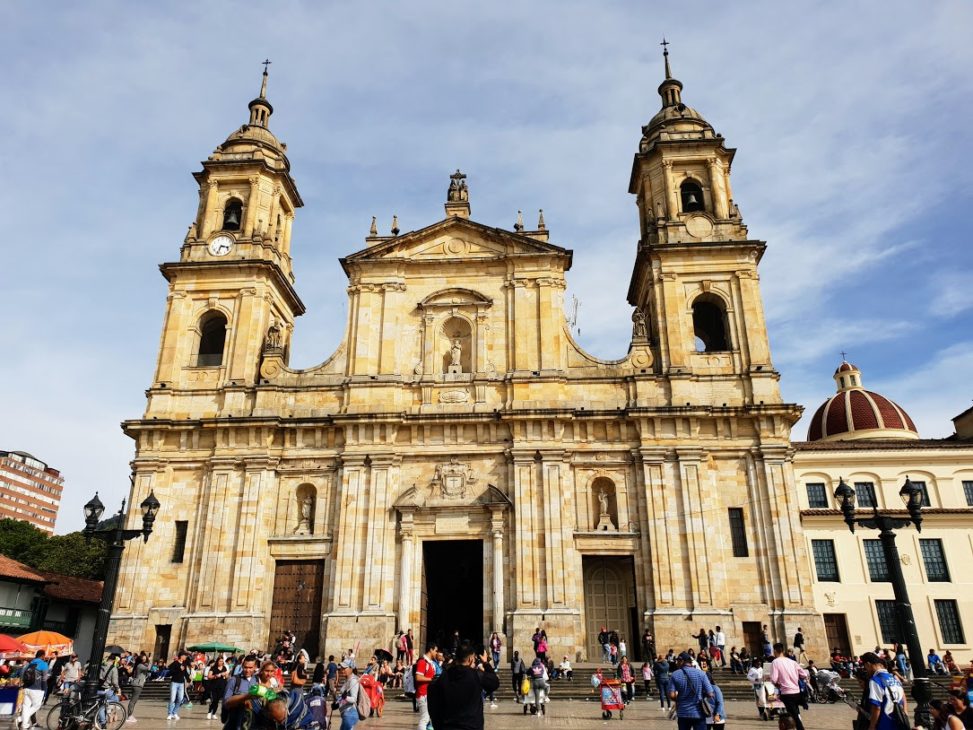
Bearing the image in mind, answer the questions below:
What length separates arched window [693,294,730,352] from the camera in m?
32.6

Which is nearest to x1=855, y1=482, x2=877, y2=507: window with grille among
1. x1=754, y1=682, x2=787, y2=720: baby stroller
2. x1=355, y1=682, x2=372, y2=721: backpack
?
x1=754, y1=682, x2=787, y2=720: baby stroller

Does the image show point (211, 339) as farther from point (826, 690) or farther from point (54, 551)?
point (826, 690)

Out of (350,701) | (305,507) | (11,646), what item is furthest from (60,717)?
(11,646)

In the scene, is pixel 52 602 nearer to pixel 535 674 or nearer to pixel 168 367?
A: pixel 168 367

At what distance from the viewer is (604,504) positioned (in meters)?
28.4

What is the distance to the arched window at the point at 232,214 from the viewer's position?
35062mm

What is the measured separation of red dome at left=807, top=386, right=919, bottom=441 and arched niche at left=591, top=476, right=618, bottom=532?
22518 millimetres

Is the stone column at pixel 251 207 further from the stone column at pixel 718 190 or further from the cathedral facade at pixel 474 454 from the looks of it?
the stone column at pixel 718 190

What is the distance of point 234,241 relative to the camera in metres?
33.8

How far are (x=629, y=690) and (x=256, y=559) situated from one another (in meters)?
14.4

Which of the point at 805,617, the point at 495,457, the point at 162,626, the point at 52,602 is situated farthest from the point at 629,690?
the point at 52,602

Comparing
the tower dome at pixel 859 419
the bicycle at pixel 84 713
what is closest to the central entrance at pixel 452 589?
the bicycle at pixel 84 713

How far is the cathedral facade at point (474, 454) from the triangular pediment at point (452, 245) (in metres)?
0.10

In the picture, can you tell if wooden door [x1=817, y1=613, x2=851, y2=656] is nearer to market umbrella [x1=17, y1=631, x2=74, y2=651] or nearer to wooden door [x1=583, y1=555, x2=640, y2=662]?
wooden door [x1=583, y1=555, x2=640, y2=662]
